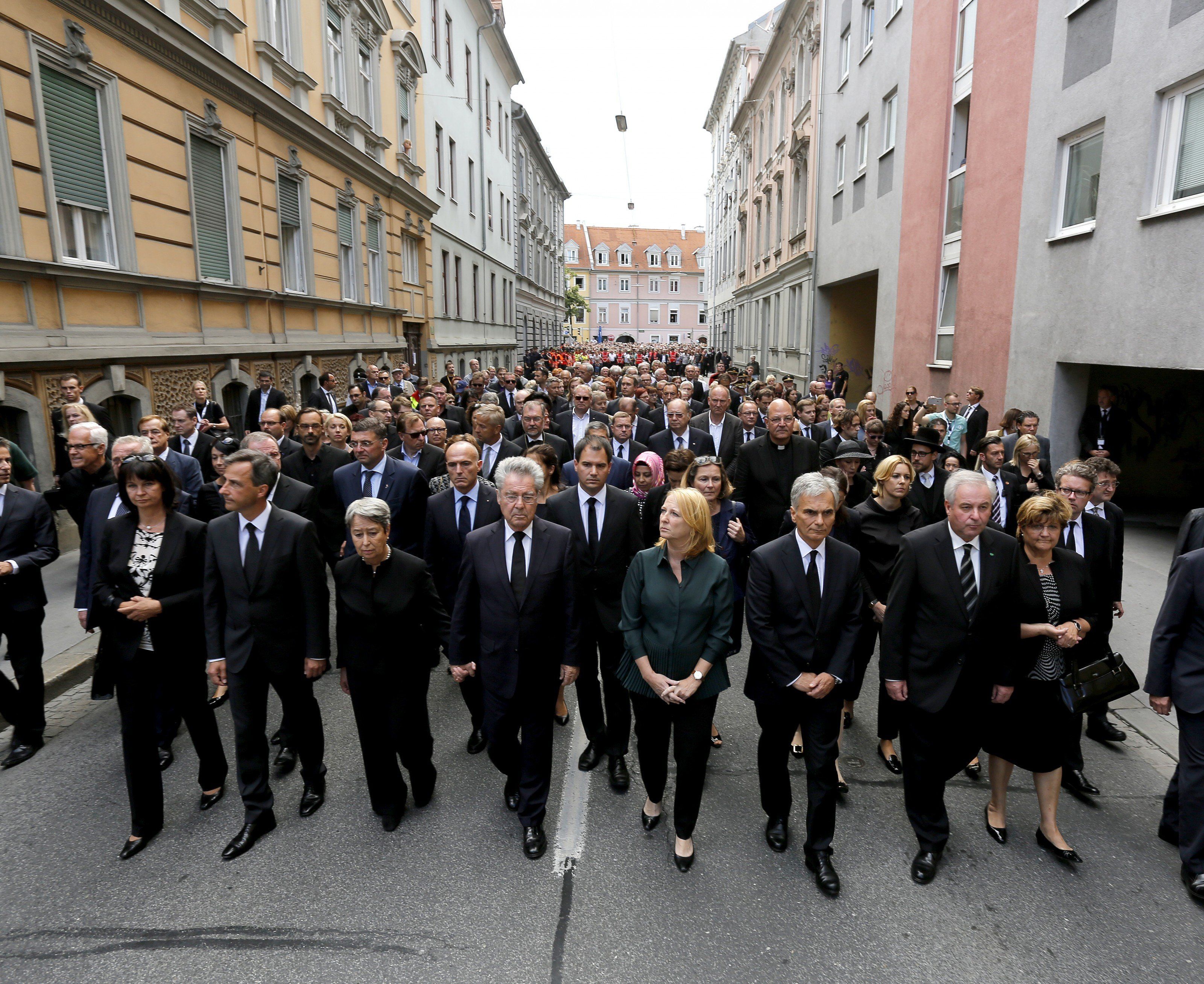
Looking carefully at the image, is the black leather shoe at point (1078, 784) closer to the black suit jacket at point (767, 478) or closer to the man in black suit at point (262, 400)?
the black suit jacket at point (767, 478)

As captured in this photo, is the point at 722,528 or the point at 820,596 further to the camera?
the point at 722,528

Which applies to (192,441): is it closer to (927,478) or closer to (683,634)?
(683,634)

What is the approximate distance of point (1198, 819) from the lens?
138 inches

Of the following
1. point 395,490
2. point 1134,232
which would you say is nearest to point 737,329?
point 1134,232

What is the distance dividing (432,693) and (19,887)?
2.75 meters

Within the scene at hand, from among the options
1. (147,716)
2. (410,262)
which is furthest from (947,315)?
(410,262)

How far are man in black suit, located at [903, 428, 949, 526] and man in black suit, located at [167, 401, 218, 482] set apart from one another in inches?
260

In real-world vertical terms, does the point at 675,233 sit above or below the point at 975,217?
above

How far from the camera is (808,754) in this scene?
3686 millimetres

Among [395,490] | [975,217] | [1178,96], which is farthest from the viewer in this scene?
[975,217]

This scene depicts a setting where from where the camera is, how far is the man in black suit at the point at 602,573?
4570 mm

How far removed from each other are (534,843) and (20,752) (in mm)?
3478

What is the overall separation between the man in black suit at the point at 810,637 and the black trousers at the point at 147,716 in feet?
10.2

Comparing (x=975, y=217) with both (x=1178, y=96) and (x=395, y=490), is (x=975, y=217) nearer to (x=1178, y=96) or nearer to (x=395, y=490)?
(x=1178, y=96)
